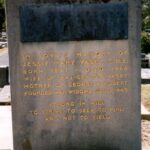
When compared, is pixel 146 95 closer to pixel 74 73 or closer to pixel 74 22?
pixel 74 73

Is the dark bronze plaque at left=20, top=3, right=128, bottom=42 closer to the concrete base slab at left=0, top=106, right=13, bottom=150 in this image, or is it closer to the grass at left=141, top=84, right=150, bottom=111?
the concrete base slab at left=0, top=106, right=13, bottom=150

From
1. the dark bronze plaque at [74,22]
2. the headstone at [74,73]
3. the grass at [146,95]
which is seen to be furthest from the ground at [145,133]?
the dark bronze plaque at [74,22]

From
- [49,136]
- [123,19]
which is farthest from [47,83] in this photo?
[123,19]

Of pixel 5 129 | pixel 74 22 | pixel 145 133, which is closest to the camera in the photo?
pixel 74 22

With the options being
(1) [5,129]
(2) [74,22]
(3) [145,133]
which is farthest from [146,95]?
(2) [74,22]

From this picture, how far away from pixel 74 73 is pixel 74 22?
0.61 metres

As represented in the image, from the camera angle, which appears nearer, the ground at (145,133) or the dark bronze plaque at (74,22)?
the dark bronze plaque at (74,22)

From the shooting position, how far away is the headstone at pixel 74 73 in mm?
5008

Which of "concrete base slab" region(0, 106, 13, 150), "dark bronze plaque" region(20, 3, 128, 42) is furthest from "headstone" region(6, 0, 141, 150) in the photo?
"concrete base slab" region(0, 106, 13, 150)

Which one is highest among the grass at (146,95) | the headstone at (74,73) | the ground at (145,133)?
the headstone at (74,73)

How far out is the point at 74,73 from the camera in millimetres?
5105

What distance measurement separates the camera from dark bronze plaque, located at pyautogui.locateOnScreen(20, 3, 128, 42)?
5.00 metres

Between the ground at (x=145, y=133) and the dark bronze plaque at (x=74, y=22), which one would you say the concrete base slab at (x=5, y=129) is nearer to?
the dark bronze plaque at (x=74, y=22)

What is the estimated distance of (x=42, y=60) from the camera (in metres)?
5.04
